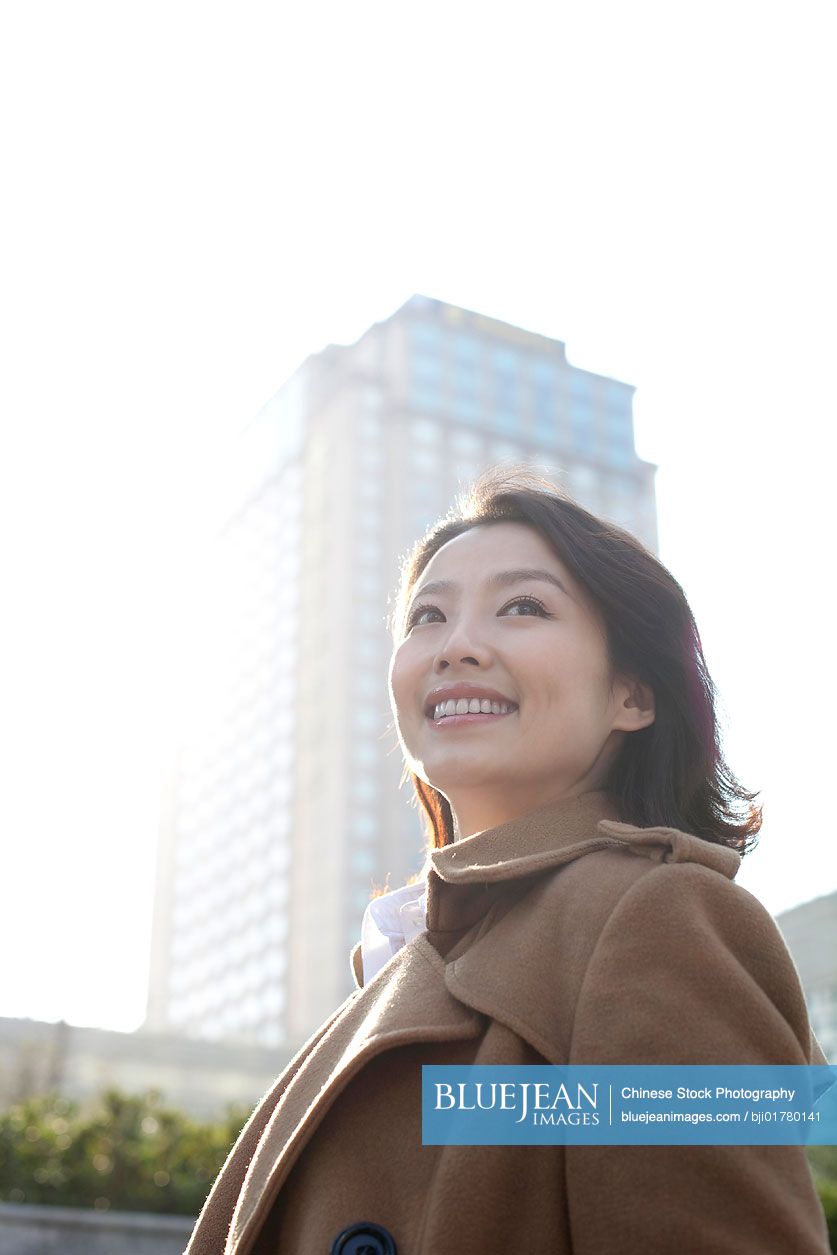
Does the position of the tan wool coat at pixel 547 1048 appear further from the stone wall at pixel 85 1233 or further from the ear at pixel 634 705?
the stone wall at pixel 85 1233

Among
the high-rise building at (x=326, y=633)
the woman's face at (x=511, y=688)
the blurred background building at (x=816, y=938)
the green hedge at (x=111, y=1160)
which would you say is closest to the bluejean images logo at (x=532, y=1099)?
the woman's face at (x=511, y=688)

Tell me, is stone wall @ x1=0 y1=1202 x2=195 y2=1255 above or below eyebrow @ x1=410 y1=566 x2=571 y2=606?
below

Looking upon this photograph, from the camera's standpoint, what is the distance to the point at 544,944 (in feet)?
5.55

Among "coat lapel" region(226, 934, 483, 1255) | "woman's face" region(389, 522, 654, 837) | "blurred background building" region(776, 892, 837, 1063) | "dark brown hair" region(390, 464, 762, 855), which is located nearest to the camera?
"coat lapel" region(226, 934, 483, 1255)

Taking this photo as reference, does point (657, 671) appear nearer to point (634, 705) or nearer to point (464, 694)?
point (634, 705)

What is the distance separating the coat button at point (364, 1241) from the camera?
154 cm

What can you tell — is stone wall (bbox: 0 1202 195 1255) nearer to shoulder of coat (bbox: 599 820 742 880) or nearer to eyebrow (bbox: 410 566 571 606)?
eyebrow (bbox: 410 566 571 606)

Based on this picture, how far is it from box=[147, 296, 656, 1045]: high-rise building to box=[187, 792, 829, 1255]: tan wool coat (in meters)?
63.1

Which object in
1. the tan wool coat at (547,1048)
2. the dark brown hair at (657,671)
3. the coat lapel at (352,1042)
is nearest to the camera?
the tan wool coat at (547,1048)

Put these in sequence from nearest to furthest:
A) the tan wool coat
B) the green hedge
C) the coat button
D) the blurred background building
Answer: the tan wool coat, the coat button, the green hedge, the blurred background building

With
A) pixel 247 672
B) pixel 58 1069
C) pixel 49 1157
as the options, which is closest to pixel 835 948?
pixel 58 1069

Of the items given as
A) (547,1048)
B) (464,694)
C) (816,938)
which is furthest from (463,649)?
(816,938)

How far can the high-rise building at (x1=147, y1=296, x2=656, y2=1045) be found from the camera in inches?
2685

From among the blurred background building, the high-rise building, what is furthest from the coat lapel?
the high-rise building
